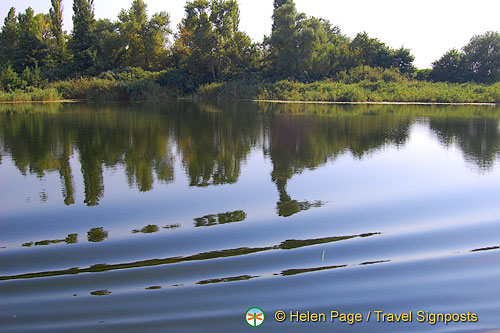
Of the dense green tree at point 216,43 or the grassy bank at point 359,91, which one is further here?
the dense green tree at point 216,43

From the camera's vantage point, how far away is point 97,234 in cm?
473

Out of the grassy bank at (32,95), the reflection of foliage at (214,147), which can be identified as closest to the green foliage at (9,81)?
the grassy bank at (32,95)

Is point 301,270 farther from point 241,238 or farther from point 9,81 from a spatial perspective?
point 9,81

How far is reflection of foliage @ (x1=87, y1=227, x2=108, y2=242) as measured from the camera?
4.59 metres

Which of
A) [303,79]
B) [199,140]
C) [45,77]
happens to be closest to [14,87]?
[45,77]

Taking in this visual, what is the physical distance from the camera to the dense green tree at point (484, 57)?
3891 cm

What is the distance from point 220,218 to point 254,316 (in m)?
2.20

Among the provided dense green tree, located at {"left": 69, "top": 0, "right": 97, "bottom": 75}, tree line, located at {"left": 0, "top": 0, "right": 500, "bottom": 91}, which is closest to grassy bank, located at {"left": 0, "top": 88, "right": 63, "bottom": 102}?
tree line, located at {"left": 0, "top": 0, "right": 500, "bottom": 91}

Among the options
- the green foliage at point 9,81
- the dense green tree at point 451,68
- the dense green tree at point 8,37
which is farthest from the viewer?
the dense green tree at point 8,37

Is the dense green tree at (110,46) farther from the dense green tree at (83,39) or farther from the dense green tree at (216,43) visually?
the dense green tree at (216,43)

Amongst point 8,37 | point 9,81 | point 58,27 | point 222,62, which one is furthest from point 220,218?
point 8,37

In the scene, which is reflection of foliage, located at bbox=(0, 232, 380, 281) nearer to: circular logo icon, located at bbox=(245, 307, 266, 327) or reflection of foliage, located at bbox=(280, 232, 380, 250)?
reflection of foliage, located at bbox=(280, 232, 380, 250)

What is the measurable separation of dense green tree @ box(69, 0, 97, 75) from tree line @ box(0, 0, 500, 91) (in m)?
0.09

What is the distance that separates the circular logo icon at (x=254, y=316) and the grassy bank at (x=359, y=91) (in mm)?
30640
